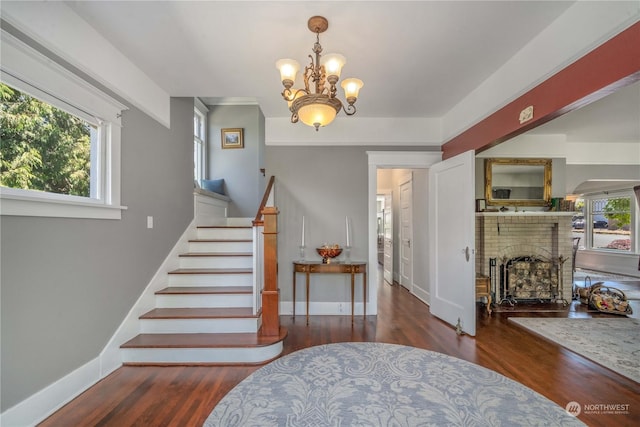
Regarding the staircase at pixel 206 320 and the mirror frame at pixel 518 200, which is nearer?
the staircase at pixel 206 320

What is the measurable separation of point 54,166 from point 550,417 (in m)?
3.73

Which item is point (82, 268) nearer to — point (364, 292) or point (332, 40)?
point (332, 40)

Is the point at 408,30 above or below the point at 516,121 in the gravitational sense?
above

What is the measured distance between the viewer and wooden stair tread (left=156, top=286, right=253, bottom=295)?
2.80 metres

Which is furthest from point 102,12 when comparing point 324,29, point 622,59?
point 622,59

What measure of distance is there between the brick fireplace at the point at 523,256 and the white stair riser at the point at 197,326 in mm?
3638

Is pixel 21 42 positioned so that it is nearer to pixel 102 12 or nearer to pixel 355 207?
pixel 102 12

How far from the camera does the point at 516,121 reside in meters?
2.43

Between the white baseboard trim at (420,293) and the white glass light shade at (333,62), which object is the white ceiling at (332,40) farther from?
the white baseboard trim at (420,293)

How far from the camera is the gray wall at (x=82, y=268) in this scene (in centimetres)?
157

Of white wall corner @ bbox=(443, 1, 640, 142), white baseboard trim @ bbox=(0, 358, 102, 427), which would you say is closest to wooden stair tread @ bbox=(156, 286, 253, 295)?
white baseboard trim @ bbox=(0, 358, 102, 427)

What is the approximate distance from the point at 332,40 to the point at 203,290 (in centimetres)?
273

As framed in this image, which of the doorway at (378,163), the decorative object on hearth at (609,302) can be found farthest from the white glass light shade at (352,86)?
the decorative object on hearth at (609,302)

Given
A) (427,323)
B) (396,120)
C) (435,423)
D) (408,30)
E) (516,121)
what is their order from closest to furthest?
1. (435,423)
2. (408,30)
3. (516,121)
4. (427,323)
5. (396,120)
